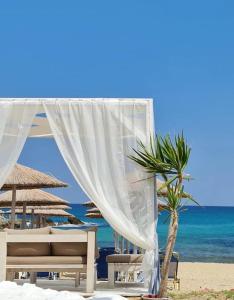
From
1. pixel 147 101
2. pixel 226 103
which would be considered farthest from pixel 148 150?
pixel 226 103

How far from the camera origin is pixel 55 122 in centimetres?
793

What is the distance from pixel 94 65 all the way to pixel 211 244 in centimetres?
1990

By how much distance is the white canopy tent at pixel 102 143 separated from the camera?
7770 millimetres

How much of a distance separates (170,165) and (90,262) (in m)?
1.44

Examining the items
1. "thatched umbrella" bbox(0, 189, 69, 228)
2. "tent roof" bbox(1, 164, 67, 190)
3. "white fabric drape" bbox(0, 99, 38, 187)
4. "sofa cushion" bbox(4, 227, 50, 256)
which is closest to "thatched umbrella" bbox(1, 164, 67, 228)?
"tent roof" bbox(1, 164, 67, 190)

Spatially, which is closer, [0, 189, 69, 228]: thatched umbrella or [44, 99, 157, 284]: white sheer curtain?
[44, 99, 157, 284]: white sheer curtain

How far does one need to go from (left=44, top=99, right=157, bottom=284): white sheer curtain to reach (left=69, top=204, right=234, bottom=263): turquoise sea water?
16.9 meters

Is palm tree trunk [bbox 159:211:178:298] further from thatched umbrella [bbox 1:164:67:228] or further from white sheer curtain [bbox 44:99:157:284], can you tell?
thatched umbrella [bbox 1:164:67:228]

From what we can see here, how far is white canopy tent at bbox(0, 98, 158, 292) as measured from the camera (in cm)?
777

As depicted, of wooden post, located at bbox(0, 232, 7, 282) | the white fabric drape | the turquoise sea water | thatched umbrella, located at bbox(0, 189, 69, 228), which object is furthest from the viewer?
the turquoise sea water

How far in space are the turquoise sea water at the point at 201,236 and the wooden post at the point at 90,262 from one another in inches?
675

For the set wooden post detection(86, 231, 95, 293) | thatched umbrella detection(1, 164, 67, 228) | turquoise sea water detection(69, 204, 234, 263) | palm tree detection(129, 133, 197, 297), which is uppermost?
turquoise sea water detection(69, 204, 234, 263)

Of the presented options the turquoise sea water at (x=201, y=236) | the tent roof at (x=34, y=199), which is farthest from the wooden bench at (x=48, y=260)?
the turquoise sea water at (x=201, y=236)

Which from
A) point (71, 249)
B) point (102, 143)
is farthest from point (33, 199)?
point (71, 249)
